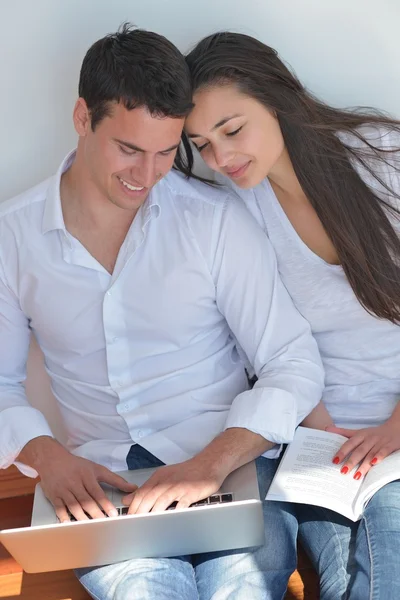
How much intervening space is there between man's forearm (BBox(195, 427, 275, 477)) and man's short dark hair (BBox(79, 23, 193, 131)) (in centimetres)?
65

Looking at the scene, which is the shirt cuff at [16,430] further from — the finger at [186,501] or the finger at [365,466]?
the finger at [365,466]

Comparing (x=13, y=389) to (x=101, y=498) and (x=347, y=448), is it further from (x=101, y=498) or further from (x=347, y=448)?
(x=347, y=448)

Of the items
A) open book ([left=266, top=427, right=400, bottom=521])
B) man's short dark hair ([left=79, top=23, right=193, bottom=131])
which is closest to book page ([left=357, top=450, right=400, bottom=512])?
open book ([left=266, top=427, right=400, bottom=521])

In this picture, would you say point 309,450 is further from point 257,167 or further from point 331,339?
point 257,167

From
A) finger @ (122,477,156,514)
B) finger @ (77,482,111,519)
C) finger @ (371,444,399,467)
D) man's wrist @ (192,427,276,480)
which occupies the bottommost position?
finger @ (77,482,111,519)

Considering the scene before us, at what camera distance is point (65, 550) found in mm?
1585

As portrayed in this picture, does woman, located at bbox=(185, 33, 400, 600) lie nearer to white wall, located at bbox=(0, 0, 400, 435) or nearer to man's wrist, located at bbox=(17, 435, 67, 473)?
white wall, located at bbox=(0, 0, 400, 435)

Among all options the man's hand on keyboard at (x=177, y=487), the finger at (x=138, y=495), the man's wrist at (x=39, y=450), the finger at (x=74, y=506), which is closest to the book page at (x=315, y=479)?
the man's hand on keyboard at (x=177, y=487)

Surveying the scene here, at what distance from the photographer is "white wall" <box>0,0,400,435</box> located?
6.19 feet

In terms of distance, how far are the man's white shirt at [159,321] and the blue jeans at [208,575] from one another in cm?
21

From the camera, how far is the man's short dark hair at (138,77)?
159 centimetres

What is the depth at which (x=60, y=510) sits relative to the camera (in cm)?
166

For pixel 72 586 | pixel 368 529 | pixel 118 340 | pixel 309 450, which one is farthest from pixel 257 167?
pixel 72 586

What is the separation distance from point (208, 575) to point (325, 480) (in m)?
0.30
